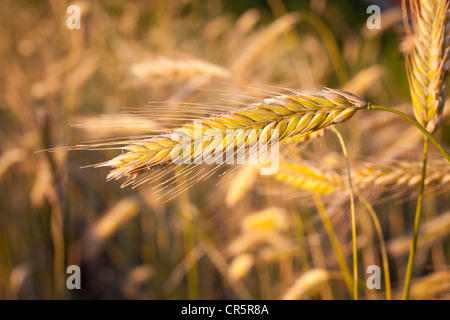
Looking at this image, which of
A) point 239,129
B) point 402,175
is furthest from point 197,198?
point 239,129

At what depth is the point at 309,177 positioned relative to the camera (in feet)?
3.55

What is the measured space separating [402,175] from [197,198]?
1700 mm

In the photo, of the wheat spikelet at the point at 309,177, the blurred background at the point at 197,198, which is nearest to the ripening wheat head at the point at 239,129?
the blurred background at the point at 197,198

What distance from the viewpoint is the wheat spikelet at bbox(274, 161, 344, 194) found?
106 cm

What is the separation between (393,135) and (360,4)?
192 cm

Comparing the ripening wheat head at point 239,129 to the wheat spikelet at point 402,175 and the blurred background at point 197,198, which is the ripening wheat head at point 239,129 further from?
the wheat spikelet at point 402,175

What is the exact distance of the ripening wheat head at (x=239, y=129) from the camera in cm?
70

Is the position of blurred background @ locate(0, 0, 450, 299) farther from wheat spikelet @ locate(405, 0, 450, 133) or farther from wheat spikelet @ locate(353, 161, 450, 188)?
wheat spikelet @ locate(405, 0, 450, 133)

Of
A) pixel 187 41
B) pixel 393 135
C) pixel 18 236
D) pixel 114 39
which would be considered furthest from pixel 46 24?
pixel 393 135

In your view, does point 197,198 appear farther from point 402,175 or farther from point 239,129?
point 239,129

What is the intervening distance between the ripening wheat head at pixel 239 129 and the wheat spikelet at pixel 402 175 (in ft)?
1.16

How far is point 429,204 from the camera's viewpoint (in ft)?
6.73

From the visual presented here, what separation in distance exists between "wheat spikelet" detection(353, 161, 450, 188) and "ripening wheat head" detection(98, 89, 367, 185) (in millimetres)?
354

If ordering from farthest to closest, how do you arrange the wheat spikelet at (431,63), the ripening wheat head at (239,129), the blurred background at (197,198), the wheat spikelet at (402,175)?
the blurred background at (197,198) < the wheat spikelet at (402,175) < the wheat spikelet at (431,63) < the ripening wheat head at (239,129)
